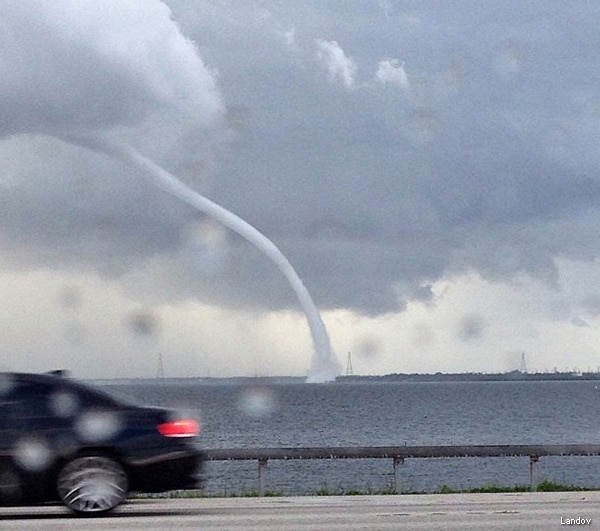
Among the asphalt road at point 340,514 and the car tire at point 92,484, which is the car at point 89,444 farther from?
the asphalt road at point 340,514

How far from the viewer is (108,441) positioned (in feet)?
45.2

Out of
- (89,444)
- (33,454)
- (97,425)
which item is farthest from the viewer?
(97,425)

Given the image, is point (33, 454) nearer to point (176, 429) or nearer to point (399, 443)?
point (176, 429)

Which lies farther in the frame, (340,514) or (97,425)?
(340,514)

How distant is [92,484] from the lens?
542 inches

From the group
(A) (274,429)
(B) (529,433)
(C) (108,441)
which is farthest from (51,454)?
(A) (274,429)

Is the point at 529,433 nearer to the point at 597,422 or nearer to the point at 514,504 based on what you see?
the point at 597,422

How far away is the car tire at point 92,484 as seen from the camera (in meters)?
13.7

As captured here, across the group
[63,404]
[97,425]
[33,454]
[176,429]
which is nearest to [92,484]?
[97,425]

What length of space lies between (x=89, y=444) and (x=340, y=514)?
2.96m

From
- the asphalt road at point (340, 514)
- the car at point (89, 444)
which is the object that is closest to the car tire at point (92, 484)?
the car at point (89, 444)

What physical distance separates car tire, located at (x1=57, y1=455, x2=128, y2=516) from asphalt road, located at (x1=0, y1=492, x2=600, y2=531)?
0.68 feet

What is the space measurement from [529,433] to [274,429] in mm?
21538

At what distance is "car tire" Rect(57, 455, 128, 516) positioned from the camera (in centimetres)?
1367
